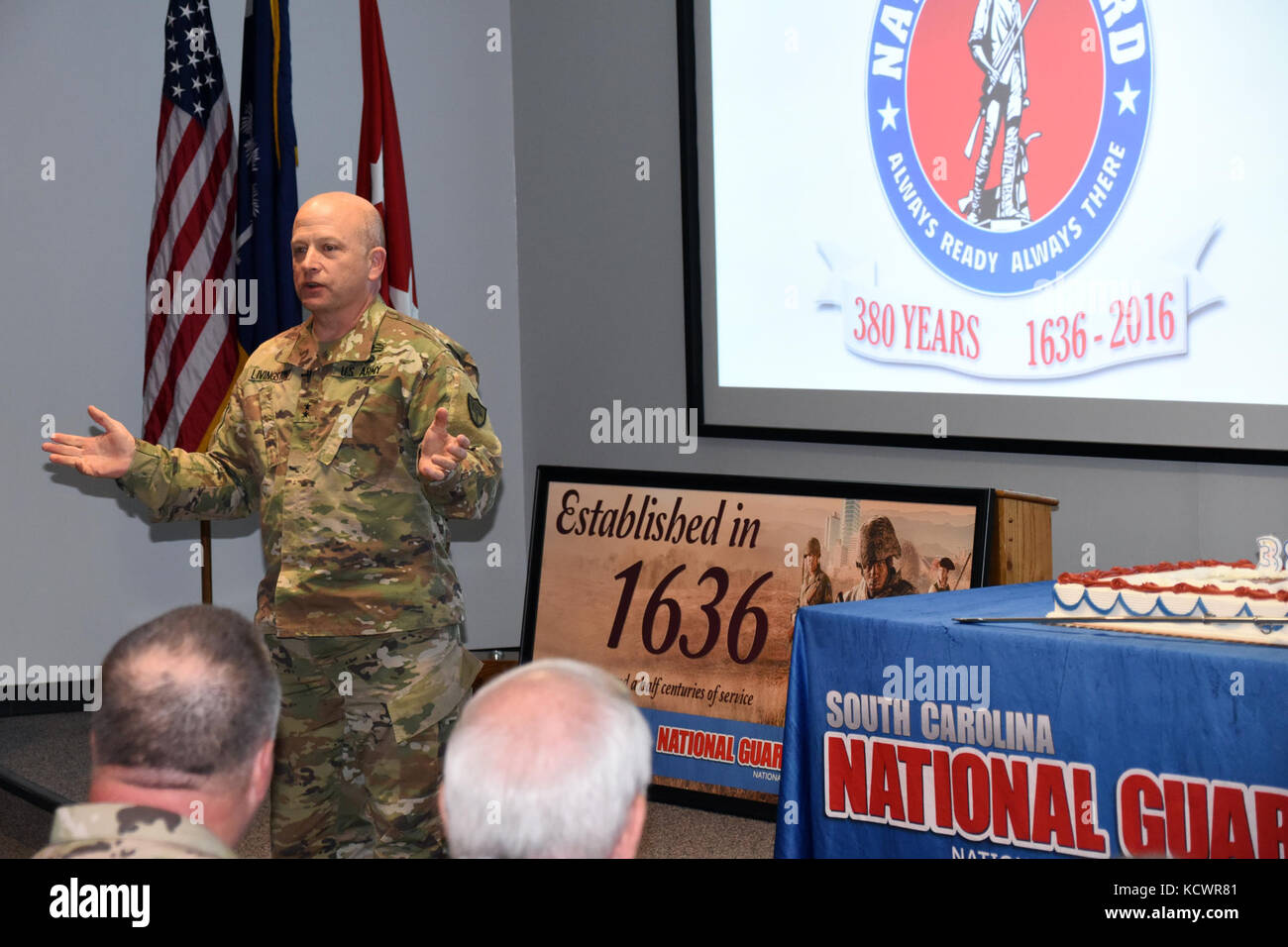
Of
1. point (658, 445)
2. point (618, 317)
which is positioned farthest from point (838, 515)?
point (618, 317)

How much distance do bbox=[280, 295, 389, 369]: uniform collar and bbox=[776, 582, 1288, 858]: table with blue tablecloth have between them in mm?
1108

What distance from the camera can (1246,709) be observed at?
221cm

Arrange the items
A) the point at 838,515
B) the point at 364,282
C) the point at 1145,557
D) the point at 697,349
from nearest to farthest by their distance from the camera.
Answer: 1. the point at 364,282
2. the point at 1145,557
3. the point at 838,515
4. the point at 697,349

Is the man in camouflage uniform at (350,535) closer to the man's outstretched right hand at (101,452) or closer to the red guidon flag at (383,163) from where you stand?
the man's outstretched right hand at (101,452)

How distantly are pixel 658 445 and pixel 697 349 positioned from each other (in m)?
0.45

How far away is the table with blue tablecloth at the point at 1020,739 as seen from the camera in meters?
2.24

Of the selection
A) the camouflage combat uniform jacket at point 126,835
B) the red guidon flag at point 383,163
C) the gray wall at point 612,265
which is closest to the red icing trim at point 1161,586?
the gray wall at point 612,265

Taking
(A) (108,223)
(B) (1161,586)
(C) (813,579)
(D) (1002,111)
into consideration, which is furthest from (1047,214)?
(A) (108,223)

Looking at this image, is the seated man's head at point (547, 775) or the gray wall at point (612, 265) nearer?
the seated man's head at point (547, 775)

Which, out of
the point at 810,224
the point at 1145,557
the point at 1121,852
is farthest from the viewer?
the point at 810,224

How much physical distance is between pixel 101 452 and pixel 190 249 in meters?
2.02

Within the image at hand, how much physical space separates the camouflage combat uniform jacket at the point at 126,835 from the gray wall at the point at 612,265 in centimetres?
297

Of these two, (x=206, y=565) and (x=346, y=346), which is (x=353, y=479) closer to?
(x=346, y=346)

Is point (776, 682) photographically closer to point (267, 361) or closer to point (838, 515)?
point (838, 515)
